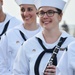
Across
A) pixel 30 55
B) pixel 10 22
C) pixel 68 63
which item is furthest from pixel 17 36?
pixel 68 63

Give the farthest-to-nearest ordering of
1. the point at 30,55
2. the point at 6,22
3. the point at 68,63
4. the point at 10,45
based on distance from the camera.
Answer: the point at 6,22, the point at 10,45, the point at 30,55, the point at 68,63

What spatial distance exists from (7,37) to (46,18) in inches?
67.6

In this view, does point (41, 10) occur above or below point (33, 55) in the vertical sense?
above

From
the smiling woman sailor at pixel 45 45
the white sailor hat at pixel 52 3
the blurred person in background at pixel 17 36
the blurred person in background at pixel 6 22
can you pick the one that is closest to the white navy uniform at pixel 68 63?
the smiling woman sailor at pixel 45 45

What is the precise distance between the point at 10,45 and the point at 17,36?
180mm

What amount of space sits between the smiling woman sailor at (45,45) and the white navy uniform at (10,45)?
1211mm

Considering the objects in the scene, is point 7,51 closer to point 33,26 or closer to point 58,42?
point 33,26

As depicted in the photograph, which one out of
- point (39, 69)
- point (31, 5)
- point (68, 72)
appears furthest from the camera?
point (31, 5)

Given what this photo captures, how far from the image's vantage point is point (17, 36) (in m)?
8.75

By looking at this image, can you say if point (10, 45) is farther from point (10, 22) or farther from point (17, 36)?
point (10, 22)

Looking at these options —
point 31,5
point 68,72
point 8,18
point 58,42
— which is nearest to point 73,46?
point 68,72

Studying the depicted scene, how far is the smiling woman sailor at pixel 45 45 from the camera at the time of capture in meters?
7.20

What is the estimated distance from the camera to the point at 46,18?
7262 mm

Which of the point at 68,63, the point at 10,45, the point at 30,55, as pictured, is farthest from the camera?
the point at 10,45
